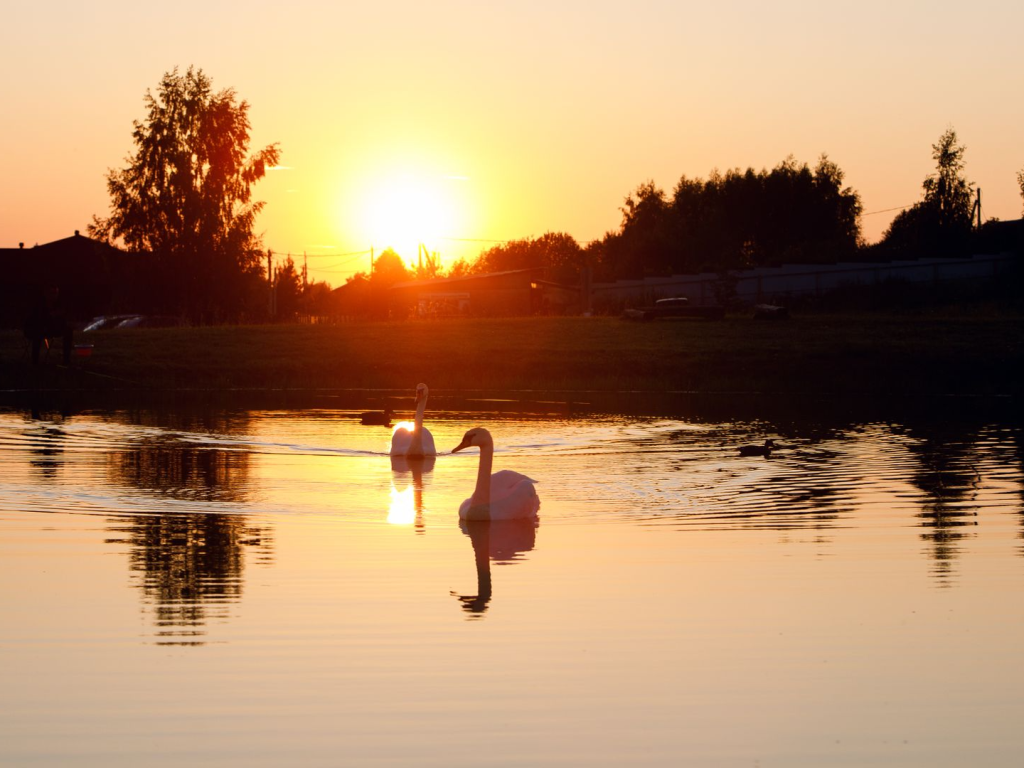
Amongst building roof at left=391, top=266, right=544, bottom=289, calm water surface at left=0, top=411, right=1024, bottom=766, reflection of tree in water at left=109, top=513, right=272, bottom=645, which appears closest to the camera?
Answer: calm water surface at left=0, top=411, right=1024, bottom=766

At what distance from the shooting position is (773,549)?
41.6 ft

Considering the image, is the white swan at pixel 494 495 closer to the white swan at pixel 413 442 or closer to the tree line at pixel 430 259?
the white swan at pixel 413 442

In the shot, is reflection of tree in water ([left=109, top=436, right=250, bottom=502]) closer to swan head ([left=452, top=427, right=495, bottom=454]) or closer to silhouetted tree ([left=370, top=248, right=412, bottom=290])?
Answer: swan head ([left=452, top=427, right=495, bottom=454])

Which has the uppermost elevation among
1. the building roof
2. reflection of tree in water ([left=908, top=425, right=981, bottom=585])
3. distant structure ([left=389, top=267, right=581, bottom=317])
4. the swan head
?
the building roof

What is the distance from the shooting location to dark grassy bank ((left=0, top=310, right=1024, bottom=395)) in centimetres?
4138

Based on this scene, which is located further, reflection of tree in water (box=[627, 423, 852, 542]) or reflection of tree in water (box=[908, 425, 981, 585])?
reflection of tree in water (box=[627, 423, 852, 542])

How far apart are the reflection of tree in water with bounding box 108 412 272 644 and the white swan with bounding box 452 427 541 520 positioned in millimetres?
2110

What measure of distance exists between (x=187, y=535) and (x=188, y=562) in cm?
171

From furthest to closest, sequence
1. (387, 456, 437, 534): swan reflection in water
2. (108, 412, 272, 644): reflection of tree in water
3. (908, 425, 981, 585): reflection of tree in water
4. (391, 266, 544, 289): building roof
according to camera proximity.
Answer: (391, 266, 544, 289): building roof < (387, 456, 437, 534): swan reflection in water < (908, 425, 981, 585): reflection of tree in water < (108, 412, 272, 644): reflection of tree in water

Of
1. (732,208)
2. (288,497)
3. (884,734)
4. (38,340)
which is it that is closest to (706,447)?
(288,497)

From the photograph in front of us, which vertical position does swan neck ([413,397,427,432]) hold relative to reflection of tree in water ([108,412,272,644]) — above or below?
above

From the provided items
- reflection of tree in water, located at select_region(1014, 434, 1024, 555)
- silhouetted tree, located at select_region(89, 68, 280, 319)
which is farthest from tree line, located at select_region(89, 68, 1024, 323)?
reflection of tree in water, located at select_region(1014, 434, 1024, 555)

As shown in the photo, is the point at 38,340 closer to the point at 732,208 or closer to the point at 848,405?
the point at 848,405

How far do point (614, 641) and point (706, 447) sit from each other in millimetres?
14012
